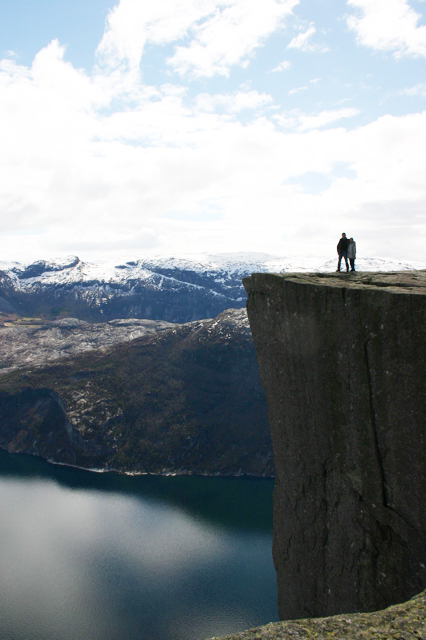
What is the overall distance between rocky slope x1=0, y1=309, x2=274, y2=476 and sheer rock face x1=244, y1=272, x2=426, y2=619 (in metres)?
107

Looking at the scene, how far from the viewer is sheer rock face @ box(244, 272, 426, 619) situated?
1376 cm

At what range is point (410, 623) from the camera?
24.1 ft

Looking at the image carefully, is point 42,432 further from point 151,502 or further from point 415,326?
point 415,326

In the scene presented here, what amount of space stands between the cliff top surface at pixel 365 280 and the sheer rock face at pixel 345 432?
0.24ft

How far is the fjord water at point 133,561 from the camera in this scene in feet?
172

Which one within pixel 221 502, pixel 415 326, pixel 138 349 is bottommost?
pixel 221 502

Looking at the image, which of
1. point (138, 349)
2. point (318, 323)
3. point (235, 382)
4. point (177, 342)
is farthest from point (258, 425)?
point (318, 323)

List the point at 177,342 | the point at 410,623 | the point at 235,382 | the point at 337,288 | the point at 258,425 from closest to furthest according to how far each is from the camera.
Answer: the point at 410,623
the point at 337,288
the point at 258,425
the point at 235,382
the point at 177,342

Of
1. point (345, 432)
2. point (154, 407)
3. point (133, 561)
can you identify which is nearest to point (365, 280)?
point (345, 432)

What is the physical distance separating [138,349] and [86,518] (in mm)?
88636

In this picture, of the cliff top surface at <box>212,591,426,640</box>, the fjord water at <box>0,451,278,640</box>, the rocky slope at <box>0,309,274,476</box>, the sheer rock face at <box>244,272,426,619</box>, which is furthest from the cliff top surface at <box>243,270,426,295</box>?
the rocky slope at <box>0,309,274,476</box>

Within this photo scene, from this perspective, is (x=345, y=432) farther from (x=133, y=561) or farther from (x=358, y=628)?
(x=133, y=561)

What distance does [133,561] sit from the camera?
66562 mm

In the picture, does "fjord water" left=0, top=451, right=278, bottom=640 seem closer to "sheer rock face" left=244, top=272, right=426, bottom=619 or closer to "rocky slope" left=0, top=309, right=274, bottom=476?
"rocky slope" left=0, top=309, right=274, bottom=476
